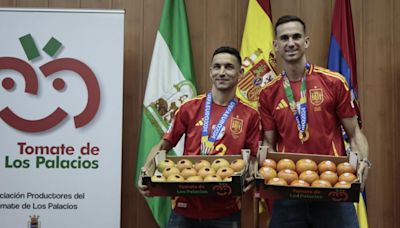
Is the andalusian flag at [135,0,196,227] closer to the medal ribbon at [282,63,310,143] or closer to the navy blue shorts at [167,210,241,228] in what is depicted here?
the navy blue shorts at [167,210,241,228]

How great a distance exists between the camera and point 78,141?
3488 millimetres

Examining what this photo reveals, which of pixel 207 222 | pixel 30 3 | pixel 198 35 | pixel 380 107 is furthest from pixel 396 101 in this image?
pixel 30 3

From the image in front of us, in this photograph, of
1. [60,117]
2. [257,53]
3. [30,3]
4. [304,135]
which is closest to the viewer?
[304,135]

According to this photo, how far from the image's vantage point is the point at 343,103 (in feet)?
8.13

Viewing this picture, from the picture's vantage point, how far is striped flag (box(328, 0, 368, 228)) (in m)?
3.67

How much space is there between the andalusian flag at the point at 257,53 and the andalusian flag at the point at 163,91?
40cm

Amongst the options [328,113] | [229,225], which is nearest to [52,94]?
[229,225]

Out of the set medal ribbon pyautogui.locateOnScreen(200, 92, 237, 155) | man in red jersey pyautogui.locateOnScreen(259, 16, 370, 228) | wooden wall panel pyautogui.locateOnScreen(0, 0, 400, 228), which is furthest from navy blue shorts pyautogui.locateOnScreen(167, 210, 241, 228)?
wooden wall panel pyautogui.locateOnScreen(0, 0, 400, 228)

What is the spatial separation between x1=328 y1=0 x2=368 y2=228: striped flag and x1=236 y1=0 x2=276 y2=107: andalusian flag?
471 millimetres

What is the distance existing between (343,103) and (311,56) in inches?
60.6

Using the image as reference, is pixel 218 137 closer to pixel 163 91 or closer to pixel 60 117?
pixel 163 91

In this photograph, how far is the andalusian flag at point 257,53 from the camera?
3639 millimetres

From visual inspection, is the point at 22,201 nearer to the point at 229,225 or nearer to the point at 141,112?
the point at 141,112

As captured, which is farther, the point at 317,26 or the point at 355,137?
the point at 317,26
